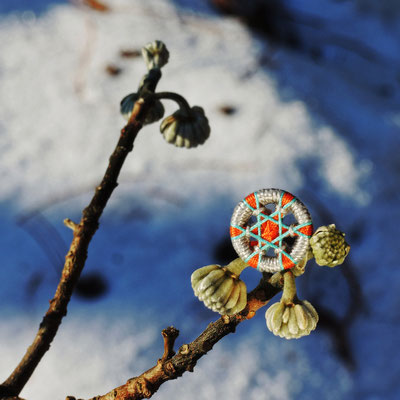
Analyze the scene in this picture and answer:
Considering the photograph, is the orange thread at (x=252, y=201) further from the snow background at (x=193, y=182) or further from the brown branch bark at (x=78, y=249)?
the snow background at (x=193, y=182)

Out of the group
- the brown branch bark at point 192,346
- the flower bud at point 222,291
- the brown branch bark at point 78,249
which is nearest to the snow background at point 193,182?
the brown branch bark at point 78,249

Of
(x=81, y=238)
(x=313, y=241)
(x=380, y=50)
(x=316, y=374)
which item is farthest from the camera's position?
(x=380, y=50)

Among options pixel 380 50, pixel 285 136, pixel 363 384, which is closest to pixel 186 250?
pixel 285 136

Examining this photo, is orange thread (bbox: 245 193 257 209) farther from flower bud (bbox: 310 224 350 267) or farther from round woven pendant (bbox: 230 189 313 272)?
flower bud (bbox: 310 224 350 267)

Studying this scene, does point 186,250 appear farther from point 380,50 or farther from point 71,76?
point 380,50

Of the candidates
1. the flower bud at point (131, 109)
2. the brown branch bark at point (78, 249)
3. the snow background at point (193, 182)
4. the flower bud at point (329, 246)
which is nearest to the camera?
the flower bud at point (329, 246)
